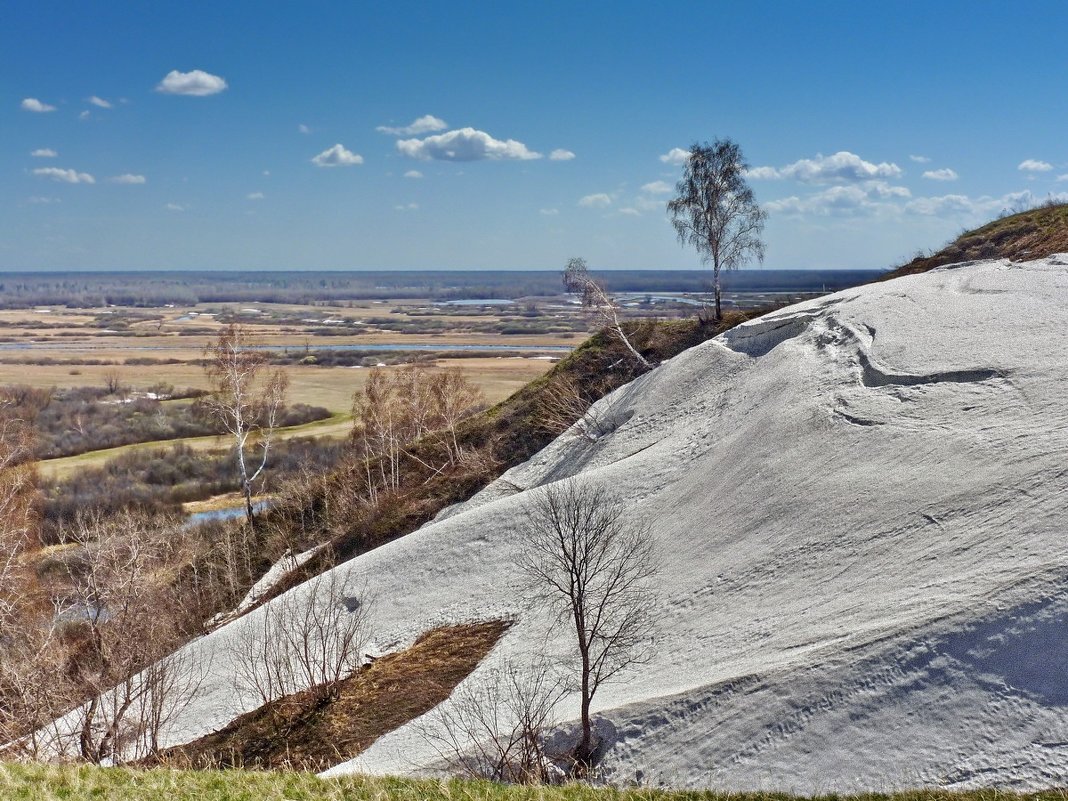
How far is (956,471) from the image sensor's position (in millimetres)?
17328

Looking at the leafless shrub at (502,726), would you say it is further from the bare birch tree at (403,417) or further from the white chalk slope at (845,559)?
the bare birch tree at (403,417)

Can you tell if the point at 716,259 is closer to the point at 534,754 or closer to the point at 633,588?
the point at 633,588

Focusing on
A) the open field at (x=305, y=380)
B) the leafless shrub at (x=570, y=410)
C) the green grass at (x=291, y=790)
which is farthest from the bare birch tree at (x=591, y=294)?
the open field at (x=305, y=380)

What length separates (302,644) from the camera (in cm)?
2517

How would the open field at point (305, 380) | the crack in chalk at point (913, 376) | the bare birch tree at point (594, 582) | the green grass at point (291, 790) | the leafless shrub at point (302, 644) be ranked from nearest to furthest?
the green grass at point (291, 790) → the bare birch tree at point (594, 582) → the crack in chalk at point (913, 376) → the leafless shrub at point (302, 644) → the open field at point (305, 380)

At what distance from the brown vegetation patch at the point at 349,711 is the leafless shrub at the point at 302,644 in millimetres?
534

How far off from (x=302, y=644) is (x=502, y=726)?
33.9ft

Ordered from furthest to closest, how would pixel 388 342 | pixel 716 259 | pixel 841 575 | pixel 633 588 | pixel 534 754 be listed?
1. pixel 388 342
2. pixel 716 259
3. pixel 633 588
4. pixel 841 575
5. pixel 534 754

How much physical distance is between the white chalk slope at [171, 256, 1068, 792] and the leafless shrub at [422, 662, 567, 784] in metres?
0.81

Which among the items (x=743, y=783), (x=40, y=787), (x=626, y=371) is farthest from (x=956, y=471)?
(x=626, y=371)

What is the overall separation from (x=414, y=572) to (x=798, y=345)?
15.1 meters

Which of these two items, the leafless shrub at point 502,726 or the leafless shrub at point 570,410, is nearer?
the leafless shrub at point 502,726

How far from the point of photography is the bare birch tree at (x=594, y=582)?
1549 centimetres

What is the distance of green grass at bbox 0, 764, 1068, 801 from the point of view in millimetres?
10820
